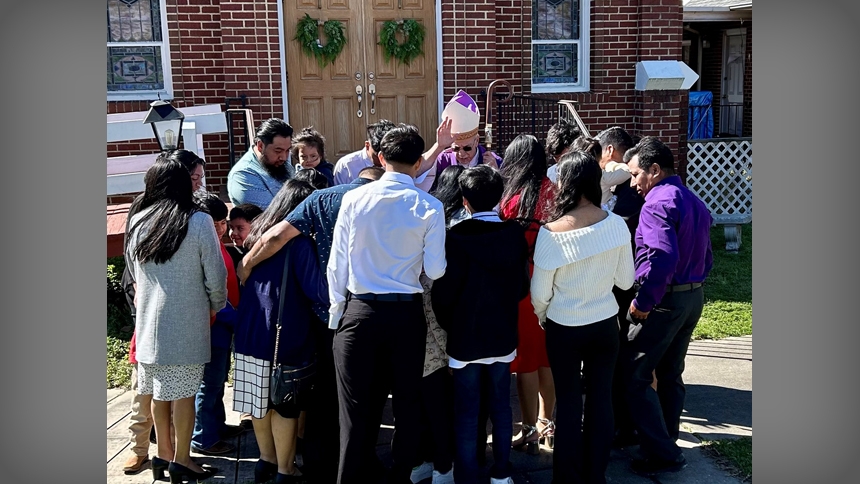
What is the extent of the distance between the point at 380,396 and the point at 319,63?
5.60 meters

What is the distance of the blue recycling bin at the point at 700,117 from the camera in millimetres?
17703

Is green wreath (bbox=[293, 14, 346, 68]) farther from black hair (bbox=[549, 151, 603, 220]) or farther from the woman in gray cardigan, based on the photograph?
black hair (bbox=[549, 151, 603, 220])

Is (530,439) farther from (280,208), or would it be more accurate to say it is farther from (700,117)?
(700,117)

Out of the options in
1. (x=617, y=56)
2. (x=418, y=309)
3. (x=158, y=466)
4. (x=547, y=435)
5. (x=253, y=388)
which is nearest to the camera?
(x=418, y=309)

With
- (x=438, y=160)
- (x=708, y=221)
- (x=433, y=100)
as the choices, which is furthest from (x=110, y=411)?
(x=433, y=100)

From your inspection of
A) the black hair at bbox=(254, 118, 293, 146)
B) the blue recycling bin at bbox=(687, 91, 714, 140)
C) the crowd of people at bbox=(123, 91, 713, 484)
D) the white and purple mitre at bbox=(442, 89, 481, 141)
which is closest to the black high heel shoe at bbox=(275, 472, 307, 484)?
the crowd of people at bbox=(123, 91, 713, 484)

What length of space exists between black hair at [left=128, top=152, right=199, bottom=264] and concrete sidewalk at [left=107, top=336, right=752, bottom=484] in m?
1.43

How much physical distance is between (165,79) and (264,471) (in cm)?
580

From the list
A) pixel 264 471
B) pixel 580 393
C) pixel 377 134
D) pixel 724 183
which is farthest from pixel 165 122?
pixel 724 183

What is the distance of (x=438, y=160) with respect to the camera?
5.80 meters

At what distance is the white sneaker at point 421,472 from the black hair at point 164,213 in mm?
1845

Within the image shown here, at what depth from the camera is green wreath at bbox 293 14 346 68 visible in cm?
861

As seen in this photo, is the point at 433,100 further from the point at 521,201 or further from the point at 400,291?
the point at 400,291

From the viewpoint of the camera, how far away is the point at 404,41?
8.92 meters
